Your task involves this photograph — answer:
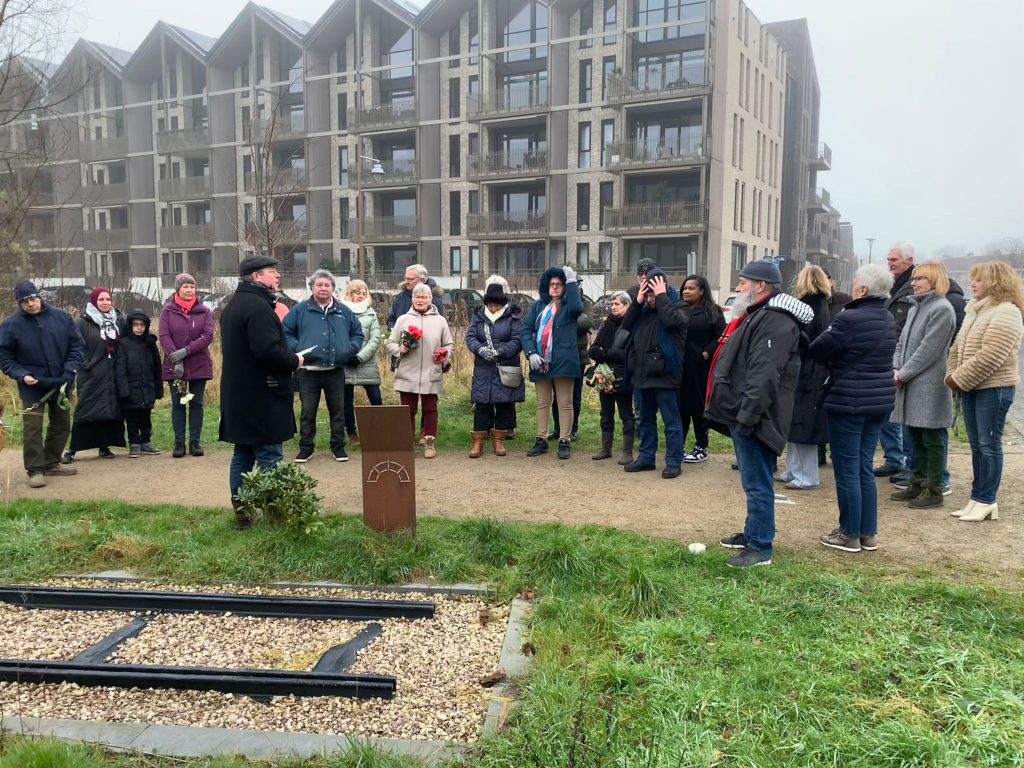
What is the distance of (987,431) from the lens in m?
6.46

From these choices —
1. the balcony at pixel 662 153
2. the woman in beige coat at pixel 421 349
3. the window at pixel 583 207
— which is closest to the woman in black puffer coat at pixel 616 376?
the woman in beige coat at pixel 421 349

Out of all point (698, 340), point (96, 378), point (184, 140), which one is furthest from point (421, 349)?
point (184, 140)

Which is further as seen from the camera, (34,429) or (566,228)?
(566,228)

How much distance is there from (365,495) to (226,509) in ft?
6.00

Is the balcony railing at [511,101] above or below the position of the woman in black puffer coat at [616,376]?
above

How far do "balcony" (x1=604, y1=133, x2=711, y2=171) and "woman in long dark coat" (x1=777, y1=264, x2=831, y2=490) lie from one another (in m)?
32.0

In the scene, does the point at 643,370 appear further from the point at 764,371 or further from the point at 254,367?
the point at 254,367

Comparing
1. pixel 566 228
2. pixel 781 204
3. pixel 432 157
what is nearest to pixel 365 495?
pixel 566 228

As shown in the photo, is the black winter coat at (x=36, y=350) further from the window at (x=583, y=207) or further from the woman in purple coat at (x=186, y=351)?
the window at (x=583, y=207)

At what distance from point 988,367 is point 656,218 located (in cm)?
3344

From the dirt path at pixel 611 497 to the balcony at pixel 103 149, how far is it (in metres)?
51.2

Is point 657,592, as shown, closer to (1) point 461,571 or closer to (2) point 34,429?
(1) point 461,571

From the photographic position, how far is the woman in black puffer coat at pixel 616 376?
8.94m

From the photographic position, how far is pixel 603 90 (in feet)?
131
